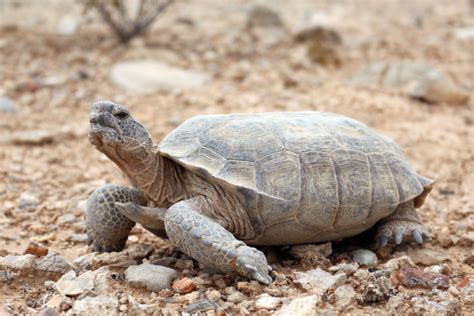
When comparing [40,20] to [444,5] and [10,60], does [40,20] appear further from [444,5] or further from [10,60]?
[444,5]

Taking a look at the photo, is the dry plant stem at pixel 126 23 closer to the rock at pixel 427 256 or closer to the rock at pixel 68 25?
the rock at pixel 68 25

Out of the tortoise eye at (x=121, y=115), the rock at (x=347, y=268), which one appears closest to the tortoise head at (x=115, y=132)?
the tortoise eye at (x=121, y=115)

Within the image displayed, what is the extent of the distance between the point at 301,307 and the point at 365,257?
854mm

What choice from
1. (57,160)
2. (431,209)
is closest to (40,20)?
(57,160)

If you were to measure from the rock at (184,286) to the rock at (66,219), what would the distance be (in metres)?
1.50

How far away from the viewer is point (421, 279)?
320 cm

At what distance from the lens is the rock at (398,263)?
131 inches

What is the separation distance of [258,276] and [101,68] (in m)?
5.91

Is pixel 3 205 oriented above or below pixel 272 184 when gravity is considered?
below

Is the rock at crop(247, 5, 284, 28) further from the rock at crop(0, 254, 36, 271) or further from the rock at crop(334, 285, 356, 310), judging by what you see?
the rock at crop(334, 285, 356, 310)

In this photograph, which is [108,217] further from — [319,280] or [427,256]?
[427,256]

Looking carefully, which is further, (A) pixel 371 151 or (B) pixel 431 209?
(B) pixel 431 209

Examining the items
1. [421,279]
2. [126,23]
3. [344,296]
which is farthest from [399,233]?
[126,23]

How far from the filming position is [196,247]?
121 inches
